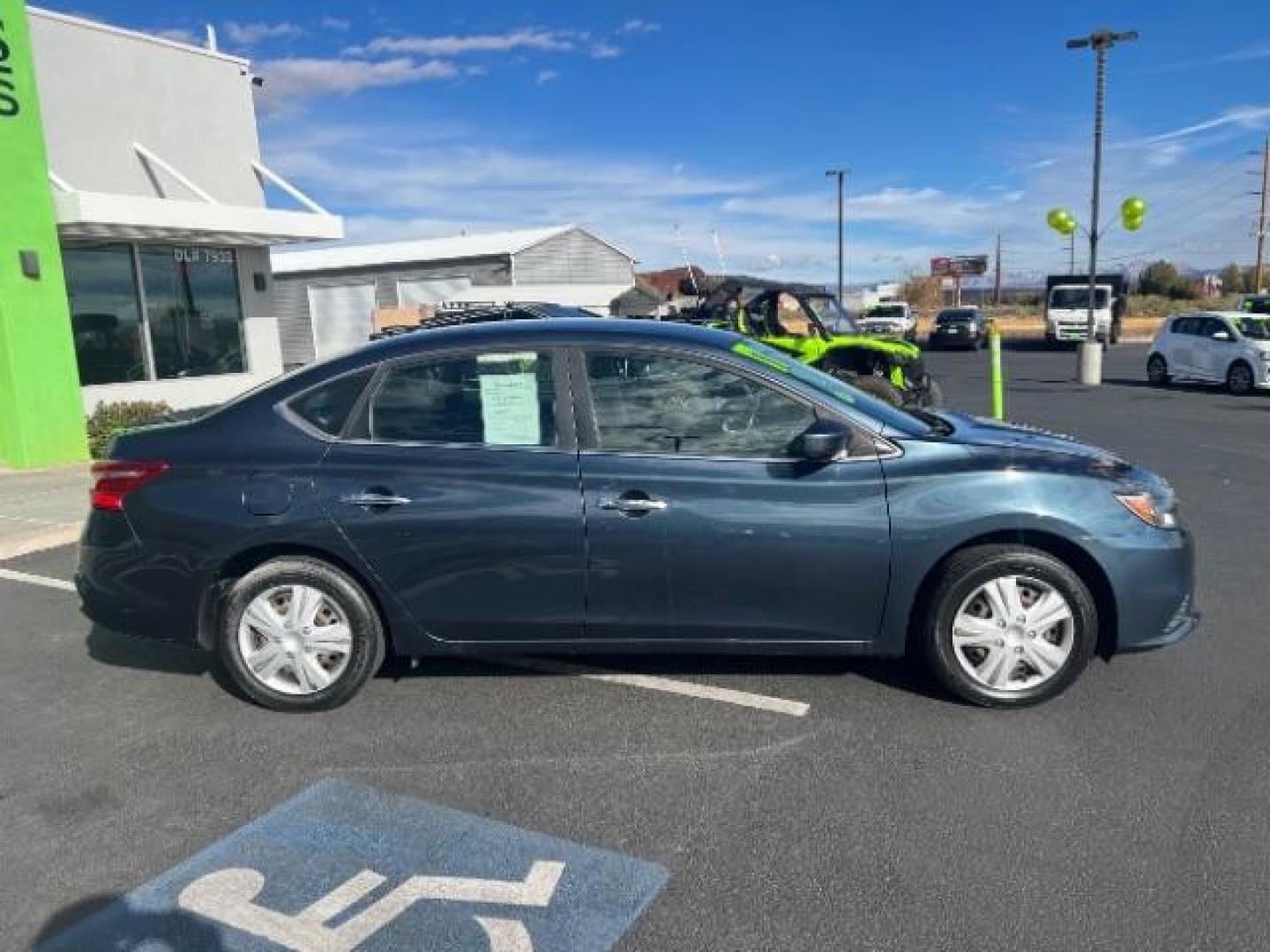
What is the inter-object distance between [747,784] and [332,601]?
1.85 m

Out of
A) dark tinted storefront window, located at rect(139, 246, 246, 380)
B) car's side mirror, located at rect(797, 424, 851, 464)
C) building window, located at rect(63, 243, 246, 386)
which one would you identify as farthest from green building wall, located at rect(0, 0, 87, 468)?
car's side mirror, located at rect(797, 424, 851, 464)

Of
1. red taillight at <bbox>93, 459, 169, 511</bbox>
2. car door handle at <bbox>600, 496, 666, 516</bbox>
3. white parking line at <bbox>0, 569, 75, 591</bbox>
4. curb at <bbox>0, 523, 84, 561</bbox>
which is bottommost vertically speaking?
white parking line at <bbox>0, 569, 75, 591</bbox>

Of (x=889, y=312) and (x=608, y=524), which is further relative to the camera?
(x=889, y=312)

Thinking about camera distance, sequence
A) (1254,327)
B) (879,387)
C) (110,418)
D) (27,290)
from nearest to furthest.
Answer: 1. (27,290)
2. (879,387)
3. (110,418)
4. (1254,327)

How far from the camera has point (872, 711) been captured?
388cm

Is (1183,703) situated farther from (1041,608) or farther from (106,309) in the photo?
(106,309)

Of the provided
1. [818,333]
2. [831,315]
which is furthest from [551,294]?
[818,333]

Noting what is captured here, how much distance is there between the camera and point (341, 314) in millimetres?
35656

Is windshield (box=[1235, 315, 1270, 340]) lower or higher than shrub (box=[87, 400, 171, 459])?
higher

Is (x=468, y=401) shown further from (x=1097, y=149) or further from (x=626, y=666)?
(x=1097, y=149)

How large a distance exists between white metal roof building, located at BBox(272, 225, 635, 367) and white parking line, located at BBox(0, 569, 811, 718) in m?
28.2

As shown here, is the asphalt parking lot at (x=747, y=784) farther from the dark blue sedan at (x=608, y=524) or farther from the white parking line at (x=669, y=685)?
the dark blue sedan at (x=608, y=524)

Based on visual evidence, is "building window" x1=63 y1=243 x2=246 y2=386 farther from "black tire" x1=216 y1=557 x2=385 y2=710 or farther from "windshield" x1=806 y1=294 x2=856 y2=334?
"black tire" x1=216 y1=557 x2=385 y2=710

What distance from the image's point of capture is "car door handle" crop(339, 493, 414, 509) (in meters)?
3.85
